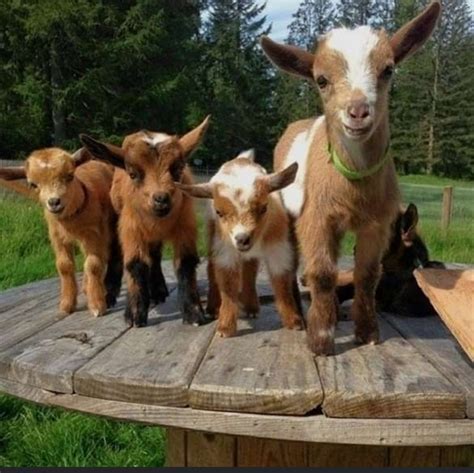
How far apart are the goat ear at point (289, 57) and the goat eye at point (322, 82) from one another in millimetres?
58

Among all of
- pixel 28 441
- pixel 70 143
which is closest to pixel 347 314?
pixel 28 441

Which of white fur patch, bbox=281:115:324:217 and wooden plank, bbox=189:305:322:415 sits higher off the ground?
white fur patch, bbox=281:115:324:217

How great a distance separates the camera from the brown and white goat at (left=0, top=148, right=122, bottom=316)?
1801 millimetres

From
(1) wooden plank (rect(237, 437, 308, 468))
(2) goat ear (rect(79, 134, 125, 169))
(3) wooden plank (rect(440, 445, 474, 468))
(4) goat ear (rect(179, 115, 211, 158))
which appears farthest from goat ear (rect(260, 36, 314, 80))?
(3) wooden plank (rect(440, 445, 474, 468))

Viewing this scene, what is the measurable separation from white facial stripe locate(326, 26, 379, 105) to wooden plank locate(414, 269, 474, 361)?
488mm

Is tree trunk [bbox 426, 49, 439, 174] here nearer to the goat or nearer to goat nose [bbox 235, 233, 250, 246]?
the goat

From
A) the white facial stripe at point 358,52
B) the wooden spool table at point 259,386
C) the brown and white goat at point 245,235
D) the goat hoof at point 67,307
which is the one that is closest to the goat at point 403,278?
the wooden spool table at point 259,386

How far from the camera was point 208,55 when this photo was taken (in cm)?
1888

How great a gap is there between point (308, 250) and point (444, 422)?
47cm

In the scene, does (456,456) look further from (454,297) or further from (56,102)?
(56,102)

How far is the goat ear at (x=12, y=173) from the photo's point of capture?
6.05ft

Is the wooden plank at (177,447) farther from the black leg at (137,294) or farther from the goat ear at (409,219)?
the goat ear at (409,219)

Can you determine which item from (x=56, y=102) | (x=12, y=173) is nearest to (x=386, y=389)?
(x=12, y=173)

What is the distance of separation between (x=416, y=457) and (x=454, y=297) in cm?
45
